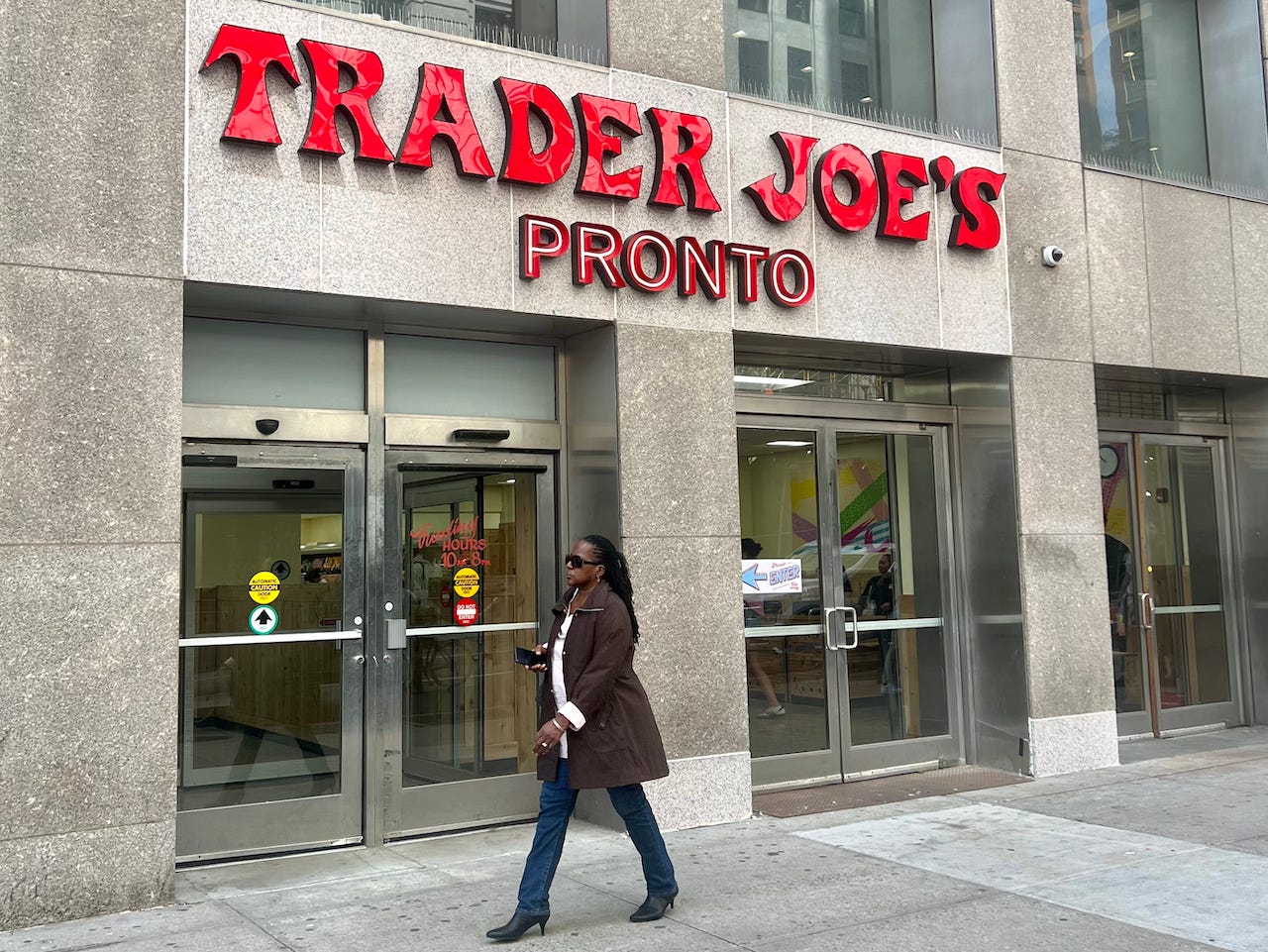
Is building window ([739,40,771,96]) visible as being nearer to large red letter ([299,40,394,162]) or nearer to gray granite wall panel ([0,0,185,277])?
large red letter ([299,40,394,162])

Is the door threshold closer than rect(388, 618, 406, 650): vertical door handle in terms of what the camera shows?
Yes

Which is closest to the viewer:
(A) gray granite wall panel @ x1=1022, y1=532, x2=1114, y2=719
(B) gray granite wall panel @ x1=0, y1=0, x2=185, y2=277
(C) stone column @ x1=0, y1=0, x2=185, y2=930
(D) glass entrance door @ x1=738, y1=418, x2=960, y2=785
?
(C) stone column @ x1=0, y1=0, x2=185, y2=930

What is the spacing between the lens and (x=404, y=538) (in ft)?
24.2

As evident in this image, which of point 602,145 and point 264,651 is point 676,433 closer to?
point 602,145

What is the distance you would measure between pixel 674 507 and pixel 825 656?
2084mm

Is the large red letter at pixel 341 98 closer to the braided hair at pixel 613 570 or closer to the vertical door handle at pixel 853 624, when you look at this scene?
the braided hair at pixel 613 570

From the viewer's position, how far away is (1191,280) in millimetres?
10438

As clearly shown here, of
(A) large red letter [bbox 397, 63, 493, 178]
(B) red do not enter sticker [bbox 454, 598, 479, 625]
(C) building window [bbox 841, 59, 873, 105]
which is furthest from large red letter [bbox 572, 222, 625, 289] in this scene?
(C) building window [bbox 841, 59, 873, 105]

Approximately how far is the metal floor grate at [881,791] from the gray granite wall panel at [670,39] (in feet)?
16.0

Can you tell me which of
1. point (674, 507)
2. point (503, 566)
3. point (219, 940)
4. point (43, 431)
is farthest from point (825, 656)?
point (43, 431)

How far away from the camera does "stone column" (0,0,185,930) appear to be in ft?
18.5

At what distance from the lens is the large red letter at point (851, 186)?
849 centimetres

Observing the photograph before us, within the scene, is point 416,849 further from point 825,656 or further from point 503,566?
point 825,656

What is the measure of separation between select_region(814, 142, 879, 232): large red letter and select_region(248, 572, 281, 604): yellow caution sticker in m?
4.44
